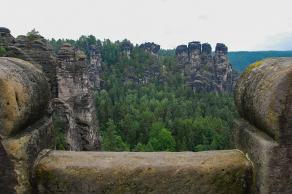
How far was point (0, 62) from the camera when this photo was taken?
9.87ft

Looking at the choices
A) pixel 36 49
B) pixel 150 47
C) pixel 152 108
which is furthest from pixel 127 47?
pixel 36 49

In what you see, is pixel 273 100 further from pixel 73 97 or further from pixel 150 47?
pixel 150 47

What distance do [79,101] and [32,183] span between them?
36.0 metres

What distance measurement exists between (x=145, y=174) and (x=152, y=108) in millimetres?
94754

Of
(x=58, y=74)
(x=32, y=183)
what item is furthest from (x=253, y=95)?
(x=58, y=74)

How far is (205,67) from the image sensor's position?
417ft

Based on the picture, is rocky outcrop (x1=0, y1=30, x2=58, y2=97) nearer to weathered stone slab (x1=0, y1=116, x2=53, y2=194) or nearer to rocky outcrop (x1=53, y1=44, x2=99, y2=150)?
rocky outcrop (x1=53, y1=44, x2=99, y2=150)

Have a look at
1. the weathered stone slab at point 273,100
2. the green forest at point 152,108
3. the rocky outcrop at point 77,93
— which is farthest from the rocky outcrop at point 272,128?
the green forest at point 152,108

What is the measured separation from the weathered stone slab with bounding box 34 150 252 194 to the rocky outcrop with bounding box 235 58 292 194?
0.64ft

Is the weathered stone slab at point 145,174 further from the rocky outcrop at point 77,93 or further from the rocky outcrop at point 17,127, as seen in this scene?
the rocky outcrop at point 77,93

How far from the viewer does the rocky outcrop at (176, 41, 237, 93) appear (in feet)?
401

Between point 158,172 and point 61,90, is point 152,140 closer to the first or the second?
point 61,90

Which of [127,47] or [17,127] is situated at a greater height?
[17,127]

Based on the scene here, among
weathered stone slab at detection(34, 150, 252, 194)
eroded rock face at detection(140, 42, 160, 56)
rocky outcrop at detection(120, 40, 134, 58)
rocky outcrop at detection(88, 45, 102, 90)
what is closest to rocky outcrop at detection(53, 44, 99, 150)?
weathered stone slab at detection(34, 150, 252, 194)
